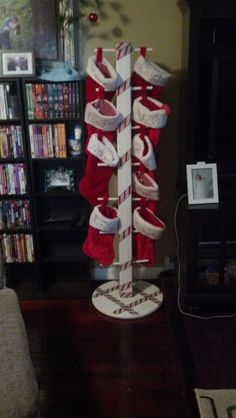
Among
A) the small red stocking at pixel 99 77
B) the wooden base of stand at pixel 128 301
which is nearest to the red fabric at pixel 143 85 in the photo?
the small red stocking at pixel 99 77

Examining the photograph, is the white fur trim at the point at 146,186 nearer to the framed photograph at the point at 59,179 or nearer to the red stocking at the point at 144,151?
the red stocking at the point at 144,151

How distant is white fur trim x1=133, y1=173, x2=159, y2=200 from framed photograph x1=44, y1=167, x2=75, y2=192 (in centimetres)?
44

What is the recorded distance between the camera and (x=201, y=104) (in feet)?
6.52

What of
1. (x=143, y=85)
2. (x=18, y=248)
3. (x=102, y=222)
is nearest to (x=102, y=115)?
(x=143, y=85)

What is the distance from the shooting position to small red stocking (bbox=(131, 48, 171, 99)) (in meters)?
1.88

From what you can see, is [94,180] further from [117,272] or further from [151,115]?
[117,272]

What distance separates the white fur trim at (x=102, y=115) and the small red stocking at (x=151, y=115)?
0.10 meters

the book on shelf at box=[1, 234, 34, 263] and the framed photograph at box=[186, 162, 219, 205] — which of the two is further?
the book on shelf at box=[1, 234, 34, 263]

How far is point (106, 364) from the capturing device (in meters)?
1.82

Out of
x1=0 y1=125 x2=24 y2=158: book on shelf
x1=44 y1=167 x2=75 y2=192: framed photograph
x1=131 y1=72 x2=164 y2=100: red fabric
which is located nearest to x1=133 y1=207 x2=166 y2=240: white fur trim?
x1=44 y1=167 x2=75 y2=192: framed photograph

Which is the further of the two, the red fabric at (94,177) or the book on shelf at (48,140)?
the book on shelf at (48,140)

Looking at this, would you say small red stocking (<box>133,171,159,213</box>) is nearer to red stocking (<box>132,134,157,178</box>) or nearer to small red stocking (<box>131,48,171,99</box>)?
red stocking (<box>132,134,157,178</box>)

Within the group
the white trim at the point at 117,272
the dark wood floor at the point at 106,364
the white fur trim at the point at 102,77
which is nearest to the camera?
the dark wood floor at the point at 106,364

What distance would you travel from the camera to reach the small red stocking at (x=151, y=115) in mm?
1913
